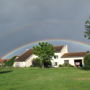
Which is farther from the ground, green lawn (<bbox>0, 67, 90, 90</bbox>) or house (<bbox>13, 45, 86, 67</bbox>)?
house (<bbox>13, 45, 86, 67</bbox>)

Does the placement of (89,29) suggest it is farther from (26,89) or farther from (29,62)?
(29,62)

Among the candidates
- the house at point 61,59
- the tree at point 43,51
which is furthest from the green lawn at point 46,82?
the house at point 61,59

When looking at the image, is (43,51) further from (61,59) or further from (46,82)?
(46,82)

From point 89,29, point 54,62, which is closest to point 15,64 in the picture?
point 54,62

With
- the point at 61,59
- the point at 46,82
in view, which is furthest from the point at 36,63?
the point at 46,82

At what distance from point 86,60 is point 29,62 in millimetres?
28120

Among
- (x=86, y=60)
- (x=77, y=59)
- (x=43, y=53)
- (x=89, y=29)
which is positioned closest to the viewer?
A: (x=89, y=29)

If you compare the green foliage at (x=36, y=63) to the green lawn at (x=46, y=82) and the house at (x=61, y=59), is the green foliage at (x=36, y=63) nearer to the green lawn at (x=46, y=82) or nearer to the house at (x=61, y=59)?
the house at (x=61, y=59)

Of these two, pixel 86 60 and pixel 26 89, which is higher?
pixel 86 60

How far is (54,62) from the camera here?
73.6 meters

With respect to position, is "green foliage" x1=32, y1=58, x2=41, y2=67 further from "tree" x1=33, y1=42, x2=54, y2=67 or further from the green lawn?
the green lawn

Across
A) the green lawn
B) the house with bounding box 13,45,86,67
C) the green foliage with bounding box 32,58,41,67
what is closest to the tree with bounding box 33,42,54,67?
the green foliage with bounding box 32,58,41,67

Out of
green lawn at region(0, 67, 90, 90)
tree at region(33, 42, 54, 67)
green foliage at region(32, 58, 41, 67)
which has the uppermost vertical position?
tree at region(33, 42, 54, 67)

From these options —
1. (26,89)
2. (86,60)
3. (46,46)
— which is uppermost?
(46,46)
